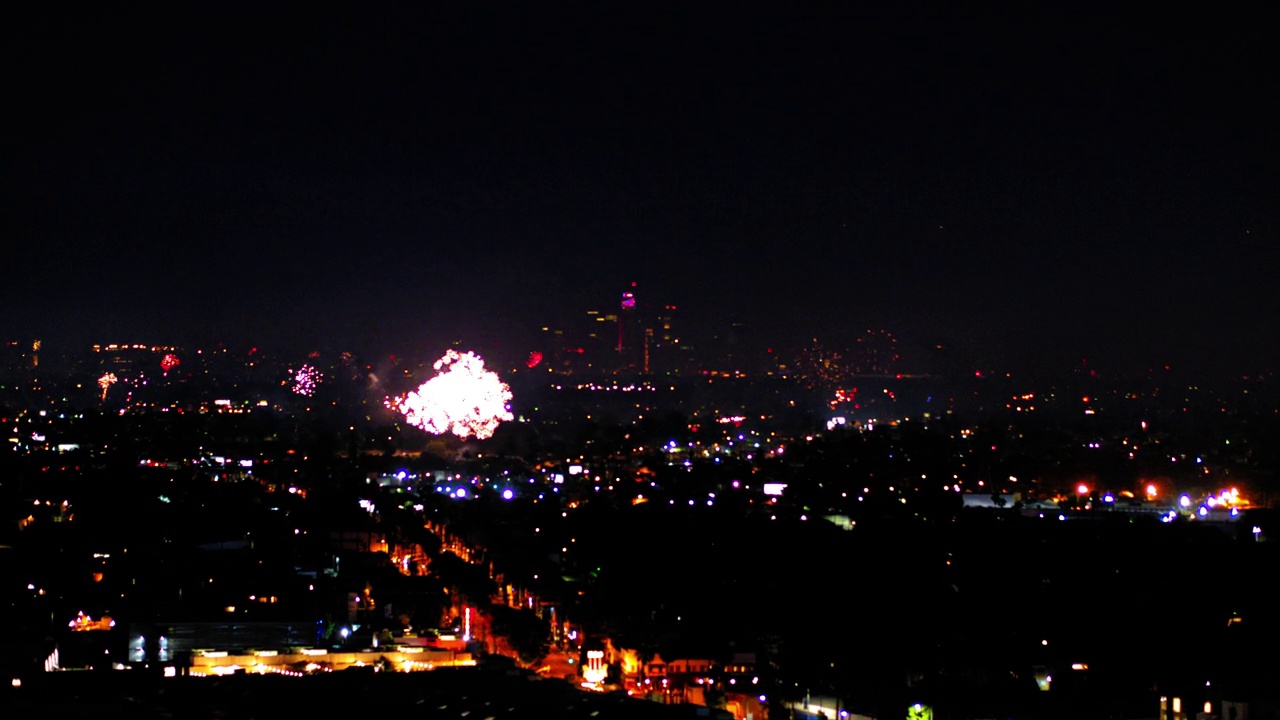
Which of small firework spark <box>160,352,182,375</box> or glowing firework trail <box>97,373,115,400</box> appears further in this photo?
small firework spark <box>160,352,182,375</box>

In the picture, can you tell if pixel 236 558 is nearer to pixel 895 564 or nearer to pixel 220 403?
pixel 895 564

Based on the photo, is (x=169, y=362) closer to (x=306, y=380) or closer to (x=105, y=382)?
(x=306, y=380)

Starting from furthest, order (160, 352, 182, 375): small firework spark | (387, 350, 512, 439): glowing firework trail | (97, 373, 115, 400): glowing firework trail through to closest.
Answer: (160, 352, 182, 375): small firework spark, (97, 373, 115, 400): glowing firework trail, (387, 350, 512, 439): glowing firework trail

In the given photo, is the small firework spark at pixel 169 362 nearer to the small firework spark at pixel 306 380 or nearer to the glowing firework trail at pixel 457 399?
the small firework spark at pixel 306 380

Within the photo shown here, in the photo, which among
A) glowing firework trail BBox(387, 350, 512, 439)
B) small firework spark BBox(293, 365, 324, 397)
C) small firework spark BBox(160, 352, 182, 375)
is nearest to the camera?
glowing firework trail BBox(387, 350, 512, 439)

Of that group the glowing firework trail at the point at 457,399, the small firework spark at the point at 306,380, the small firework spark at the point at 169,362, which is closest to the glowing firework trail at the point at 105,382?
the small firework spark at the point at 169,362

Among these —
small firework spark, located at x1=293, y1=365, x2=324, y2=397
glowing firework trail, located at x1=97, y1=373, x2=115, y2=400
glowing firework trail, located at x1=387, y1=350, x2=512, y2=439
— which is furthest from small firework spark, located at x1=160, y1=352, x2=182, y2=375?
glowing firework trail, located at x1=387, y1=350, x2=512, y2=439

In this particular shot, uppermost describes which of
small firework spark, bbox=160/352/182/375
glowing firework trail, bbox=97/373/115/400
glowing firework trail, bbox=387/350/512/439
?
small firework spark, bbox=160/352/182/375

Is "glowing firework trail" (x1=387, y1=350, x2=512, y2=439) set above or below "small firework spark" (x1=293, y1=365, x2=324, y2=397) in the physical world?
below

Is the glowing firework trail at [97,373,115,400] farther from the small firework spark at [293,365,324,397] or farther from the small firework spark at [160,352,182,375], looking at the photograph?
the small firework spark at [293,365,324,397]
